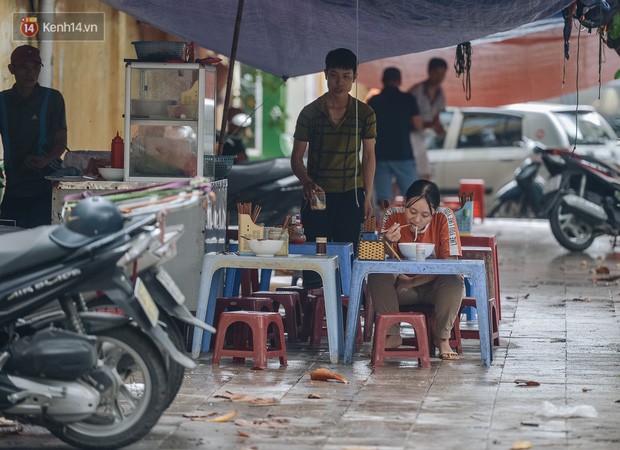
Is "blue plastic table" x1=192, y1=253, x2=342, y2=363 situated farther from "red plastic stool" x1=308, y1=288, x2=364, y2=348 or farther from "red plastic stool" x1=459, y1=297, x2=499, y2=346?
"red plastic stool" x1=459, y1=297, x2=499, y2=346

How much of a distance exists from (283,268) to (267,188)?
20.6 feet

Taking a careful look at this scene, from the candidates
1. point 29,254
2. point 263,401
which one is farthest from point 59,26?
point 29,254

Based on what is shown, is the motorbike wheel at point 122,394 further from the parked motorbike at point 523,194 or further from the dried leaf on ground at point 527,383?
the parked motorbike at point 523,194

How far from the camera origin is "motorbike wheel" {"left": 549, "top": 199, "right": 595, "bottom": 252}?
15.8 m

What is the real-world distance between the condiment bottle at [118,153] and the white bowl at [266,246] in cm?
119

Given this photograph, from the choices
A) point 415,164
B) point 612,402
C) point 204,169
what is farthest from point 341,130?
point 415,164

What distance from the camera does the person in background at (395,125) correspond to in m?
14.5

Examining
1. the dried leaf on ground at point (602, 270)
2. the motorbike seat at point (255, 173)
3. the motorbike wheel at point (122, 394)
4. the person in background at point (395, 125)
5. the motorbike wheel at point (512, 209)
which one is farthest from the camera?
the motorbike wheel at point (512, 209)

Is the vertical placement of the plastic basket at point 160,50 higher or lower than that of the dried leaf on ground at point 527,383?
higher

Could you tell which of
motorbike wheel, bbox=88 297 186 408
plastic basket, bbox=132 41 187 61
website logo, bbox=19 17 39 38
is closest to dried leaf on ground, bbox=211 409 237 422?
motorbike wheel, bbox=88 297 186 408

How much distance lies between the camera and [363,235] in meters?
9.25

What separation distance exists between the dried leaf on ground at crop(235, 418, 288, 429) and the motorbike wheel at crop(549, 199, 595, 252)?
9.82 metres

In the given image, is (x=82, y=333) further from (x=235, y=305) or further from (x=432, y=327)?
(x=432, y=327)

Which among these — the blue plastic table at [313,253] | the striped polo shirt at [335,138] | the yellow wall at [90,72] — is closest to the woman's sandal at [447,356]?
the blue plastic table at [313,253]
